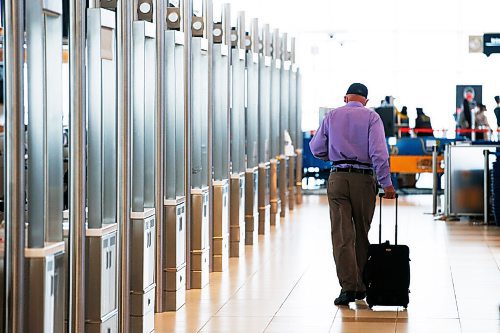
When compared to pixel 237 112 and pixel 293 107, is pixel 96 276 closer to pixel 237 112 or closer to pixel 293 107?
pixel 237 112

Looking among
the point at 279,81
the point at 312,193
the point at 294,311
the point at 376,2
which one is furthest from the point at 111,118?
the point at 376,2

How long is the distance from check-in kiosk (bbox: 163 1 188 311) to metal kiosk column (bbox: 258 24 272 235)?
17.3 feet

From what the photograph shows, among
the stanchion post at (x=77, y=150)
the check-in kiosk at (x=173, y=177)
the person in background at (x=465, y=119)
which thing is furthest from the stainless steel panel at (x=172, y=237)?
the person in background at (x=465, y=119)

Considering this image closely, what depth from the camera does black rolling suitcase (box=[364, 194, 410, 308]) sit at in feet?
27.9

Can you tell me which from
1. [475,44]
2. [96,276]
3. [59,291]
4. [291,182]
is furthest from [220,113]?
[475,44]

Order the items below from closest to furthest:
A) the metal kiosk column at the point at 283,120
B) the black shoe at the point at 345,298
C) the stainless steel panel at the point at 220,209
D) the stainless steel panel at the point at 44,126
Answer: the stainless steel panel at the point at 44,126, the black shoe at the point at 345,298, the stainless steel panel at the point at 220,209, the metal kiosk column at the point at 283,120

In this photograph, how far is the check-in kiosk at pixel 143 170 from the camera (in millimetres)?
7324

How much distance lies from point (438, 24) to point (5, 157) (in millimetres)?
25686

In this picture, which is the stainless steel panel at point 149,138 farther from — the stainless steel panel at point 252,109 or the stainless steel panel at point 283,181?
the stainless steel panel at point 283,181

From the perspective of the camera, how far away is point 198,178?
31.5 feet

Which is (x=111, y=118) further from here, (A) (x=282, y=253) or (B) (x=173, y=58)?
(A) (x=282, y=253)

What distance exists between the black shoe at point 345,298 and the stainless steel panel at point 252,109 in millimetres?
4531

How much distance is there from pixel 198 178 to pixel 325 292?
54.8 inches

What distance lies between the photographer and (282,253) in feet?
39.5
